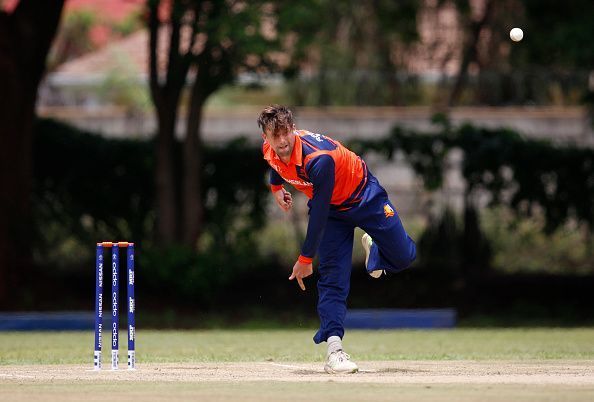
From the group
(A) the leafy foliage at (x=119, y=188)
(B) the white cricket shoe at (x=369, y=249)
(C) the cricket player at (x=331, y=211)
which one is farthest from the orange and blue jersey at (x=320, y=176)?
(A) the leafy foliage at (x=119, y=188)

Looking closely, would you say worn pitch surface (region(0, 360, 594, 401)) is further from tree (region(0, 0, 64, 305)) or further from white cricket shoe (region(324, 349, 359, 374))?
tree (region(0, 0, 64, 305))

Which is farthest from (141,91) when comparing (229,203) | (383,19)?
(229,203)

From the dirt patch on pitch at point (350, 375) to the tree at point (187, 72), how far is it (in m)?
8.38

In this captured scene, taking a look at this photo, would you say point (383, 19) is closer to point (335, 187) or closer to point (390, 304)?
point (390, 304)

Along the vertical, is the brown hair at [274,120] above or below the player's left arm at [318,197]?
above

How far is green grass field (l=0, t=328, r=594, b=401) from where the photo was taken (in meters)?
7.81

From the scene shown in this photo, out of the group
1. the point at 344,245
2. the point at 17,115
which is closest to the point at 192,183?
the point at 17,115

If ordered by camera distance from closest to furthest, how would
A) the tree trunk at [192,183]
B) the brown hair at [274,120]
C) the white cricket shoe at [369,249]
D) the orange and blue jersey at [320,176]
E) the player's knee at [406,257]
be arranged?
the brown hair at [274,120] → the orange and blue jersey at [320,176] → the player's knee at [406,257] → the white cricket shoe at [369,249] → the tree trunk at [192,183]

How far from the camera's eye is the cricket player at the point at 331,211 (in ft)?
29.4

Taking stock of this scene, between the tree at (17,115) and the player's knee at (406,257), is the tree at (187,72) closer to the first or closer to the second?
the tree at (17,115)

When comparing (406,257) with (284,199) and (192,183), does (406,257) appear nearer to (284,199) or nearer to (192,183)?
(284,199)

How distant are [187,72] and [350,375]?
1105 cm

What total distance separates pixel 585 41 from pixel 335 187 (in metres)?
9.63

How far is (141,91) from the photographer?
3512 cm
